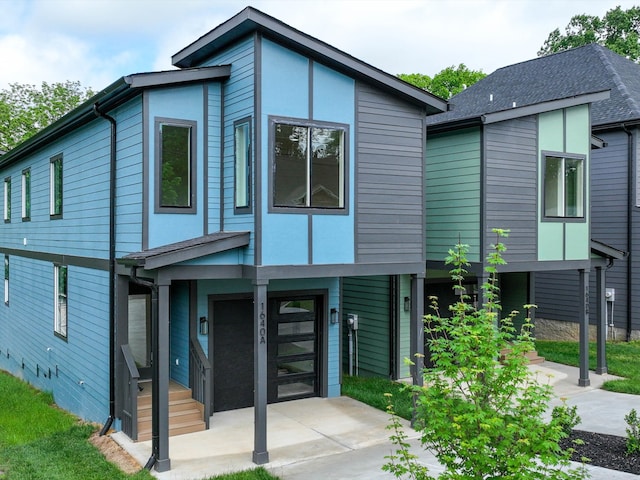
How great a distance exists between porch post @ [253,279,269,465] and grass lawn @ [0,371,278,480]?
48 centimetres

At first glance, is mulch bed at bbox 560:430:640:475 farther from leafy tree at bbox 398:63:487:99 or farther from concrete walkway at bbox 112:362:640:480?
leafy tree at bbox 398:63:487:99

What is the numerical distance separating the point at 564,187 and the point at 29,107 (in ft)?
132

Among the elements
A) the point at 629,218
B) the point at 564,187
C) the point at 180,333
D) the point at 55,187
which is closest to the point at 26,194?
the point at 55,187

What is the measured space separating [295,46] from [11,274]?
1326cm

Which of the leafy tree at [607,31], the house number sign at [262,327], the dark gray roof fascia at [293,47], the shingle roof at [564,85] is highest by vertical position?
the leafy tree at [607,31]

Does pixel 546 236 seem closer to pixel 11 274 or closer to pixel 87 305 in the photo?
pixel 87 305

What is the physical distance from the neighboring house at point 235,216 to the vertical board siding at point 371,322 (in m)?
2.19

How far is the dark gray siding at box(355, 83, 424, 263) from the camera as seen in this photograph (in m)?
9.99

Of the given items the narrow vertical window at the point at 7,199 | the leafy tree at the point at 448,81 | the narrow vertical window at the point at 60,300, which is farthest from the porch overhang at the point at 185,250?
the leafy tree at the point at 448,81

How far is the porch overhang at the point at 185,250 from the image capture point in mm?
8344

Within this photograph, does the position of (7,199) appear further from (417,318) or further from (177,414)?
(417,318)

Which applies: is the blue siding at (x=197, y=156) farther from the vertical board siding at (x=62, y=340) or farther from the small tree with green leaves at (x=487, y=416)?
the small tree with green leaves at (x=487, y=416)

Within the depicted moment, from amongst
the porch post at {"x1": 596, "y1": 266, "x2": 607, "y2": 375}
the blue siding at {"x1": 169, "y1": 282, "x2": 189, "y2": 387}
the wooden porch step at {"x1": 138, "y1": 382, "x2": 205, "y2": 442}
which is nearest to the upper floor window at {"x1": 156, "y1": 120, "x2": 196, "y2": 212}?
the blue siding at {"x1": 169, "y1": 282, "x2": 189, "y2": 387}

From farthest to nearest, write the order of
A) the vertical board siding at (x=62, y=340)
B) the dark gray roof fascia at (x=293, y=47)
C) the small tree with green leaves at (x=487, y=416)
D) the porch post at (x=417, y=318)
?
1. the vertical board siding at (x=62, y=340)
2. the porch post at (x=417, y=318)
3. the dark gray roof fascia at (x=293, y=47)
4. the small tree with green leaves at (x=487, y=416)
